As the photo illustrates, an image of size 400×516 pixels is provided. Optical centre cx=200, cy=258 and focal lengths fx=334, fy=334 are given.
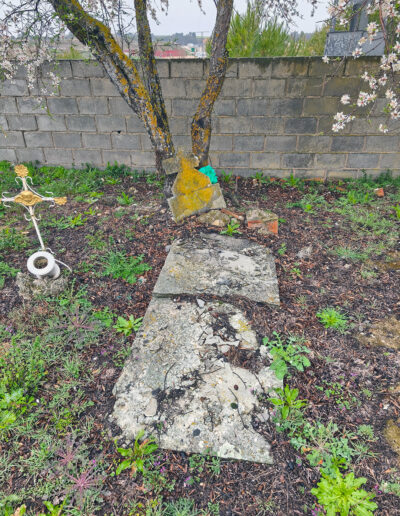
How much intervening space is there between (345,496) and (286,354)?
77 centimetres

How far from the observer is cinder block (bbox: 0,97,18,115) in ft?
14.6

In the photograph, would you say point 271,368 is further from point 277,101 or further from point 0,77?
point 0,77

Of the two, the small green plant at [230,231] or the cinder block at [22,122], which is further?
the cinder block at [22,122]

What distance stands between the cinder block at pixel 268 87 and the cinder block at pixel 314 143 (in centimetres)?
62

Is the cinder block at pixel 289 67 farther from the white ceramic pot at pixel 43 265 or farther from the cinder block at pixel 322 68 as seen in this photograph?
the white ceramic pot at pixel 43 265

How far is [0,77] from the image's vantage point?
399cm

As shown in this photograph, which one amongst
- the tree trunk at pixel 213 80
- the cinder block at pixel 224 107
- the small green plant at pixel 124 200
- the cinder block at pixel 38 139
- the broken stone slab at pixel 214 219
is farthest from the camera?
the cinder block at pixel 38 139

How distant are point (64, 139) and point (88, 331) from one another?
3.35 metres

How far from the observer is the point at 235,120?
166 inches

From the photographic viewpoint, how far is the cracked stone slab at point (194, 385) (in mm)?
1687

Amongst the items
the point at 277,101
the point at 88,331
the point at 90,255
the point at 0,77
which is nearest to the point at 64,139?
the point at 0,77

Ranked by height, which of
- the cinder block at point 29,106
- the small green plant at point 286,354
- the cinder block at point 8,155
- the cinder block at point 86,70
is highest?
the cinder block at point 86,70

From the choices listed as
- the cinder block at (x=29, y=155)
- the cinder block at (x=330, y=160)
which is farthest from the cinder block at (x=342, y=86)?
the cinder block at (x=29, y=155)

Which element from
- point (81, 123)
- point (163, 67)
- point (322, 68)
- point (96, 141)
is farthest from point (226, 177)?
point (81, 123)
